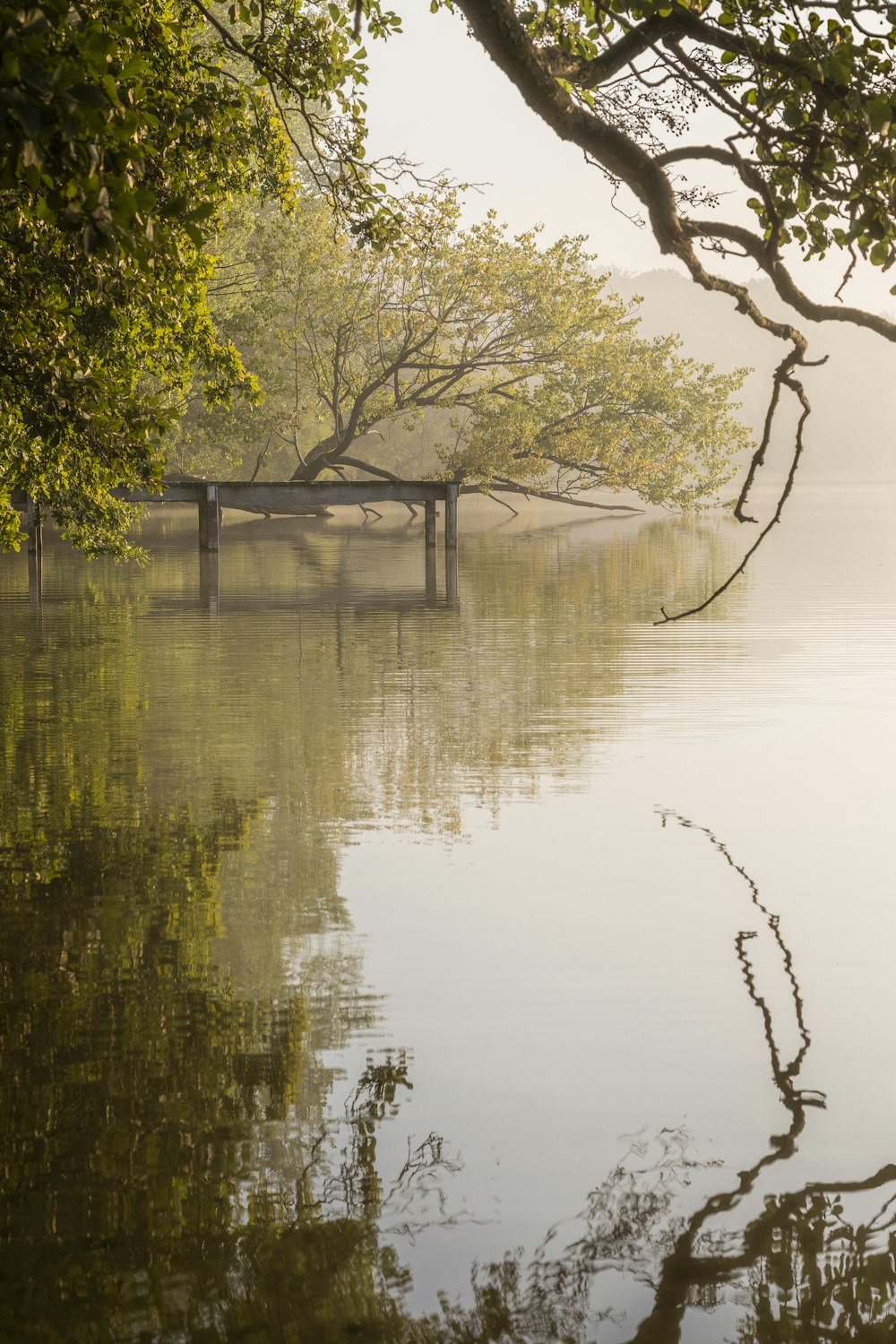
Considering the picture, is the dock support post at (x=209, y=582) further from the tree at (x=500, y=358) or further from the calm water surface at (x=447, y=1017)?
the tree at (x=500, y=358)

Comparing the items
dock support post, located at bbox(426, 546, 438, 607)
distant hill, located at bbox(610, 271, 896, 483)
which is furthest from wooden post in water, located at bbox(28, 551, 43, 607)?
distant hill, located at bbox(610, 271, 896, 483)

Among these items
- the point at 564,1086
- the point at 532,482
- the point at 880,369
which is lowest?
the point at 564,1086

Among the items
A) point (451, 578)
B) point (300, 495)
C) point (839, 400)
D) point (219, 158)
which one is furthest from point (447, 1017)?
point (839, 400)

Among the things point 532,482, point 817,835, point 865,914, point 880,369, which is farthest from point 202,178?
point 880,369

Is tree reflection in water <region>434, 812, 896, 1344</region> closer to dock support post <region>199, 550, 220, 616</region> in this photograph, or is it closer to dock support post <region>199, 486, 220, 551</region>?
dock support post <region>199, 550, 220, 616</region>

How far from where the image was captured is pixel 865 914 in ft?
18.6

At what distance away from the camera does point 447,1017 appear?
4.62 meters

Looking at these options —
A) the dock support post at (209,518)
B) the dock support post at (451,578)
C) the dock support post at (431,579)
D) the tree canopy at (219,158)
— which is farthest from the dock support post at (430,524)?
the tree canopy at (219,158)

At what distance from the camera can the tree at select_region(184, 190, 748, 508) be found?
3519 cm

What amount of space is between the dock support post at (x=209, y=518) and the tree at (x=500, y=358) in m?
9.24

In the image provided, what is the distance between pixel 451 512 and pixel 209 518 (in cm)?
396

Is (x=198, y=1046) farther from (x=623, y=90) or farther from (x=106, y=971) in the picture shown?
(x=623, y=90)

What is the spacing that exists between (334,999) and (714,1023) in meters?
1.15

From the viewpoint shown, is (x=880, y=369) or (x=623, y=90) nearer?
(x=623, y=90)
